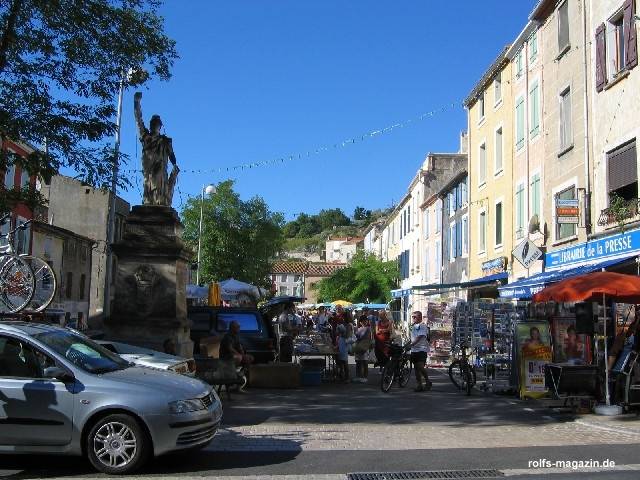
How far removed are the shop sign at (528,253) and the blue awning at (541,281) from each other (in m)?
0.89

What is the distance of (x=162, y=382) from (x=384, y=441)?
317 centimetres

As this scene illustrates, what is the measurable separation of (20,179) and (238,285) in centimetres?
1298

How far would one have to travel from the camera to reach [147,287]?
46.8 ft

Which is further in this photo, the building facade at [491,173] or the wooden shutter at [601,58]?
the building facade at [491,173]

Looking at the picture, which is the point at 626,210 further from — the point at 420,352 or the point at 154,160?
the point at 154,160

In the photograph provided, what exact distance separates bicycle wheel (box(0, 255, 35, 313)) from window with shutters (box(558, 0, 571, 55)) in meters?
17.0

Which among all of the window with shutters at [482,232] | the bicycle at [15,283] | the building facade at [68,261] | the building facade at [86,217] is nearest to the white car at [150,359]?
the bicycle at [15,283]

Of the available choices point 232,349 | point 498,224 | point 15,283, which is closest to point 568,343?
point 232,349

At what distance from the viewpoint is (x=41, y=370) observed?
7371mm

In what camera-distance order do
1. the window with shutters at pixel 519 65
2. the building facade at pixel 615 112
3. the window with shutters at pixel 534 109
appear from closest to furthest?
1. the building facade at pixel 615 112
2. the window with shutters at pixel 534 109
3. the window with shutters at pixel 519 65

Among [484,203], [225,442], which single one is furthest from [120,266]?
[484,203]

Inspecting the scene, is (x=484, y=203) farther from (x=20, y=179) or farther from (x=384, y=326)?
(x=20, y=179)

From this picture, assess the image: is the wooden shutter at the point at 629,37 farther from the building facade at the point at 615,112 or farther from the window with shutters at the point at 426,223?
the window with shutters at the point at 426,223

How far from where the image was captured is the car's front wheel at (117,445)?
7.03m
